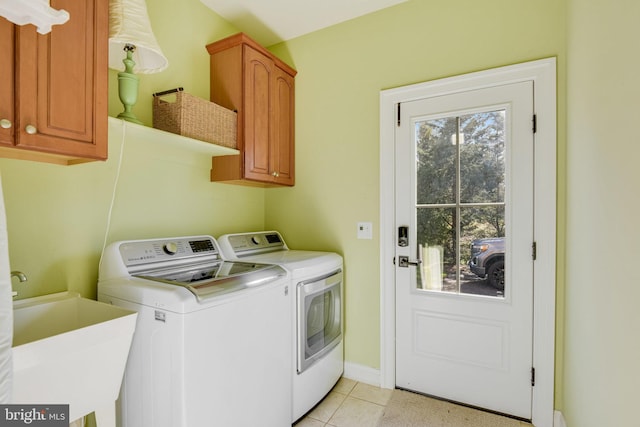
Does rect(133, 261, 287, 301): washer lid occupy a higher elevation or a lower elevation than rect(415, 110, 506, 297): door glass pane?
lower

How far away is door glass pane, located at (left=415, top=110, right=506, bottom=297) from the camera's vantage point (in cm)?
191

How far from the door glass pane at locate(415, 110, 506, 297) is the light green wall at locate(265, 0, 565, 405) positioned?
0.30 metres

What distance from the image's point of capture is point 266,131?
2211 millimetres

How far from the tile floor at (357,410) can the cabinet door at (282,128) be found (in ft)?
5.09

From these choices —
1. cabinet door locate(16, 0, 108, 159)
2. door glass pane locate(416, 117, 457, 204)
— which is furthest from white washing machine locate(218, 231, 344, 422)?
cabinet door locate(16, 0, 108, 159)

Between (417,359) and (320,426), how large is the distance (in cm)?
77

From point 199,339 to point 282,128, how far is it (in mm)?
1651

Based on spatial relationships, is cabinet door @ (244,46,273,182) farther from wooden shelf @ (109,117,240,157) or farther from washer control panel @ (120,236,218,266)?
washer control panel @ (120,236,218,266)

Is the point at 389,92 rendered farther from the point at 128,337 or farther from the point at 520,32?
the point at 128,337

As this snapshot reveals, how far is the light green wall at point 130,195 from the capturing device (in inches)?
53.1

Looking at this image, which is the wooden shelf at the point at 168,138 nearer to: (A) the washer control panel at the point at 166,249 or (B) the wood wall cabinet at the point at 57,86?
(B) the wood wall cabinet at the point at 57,86

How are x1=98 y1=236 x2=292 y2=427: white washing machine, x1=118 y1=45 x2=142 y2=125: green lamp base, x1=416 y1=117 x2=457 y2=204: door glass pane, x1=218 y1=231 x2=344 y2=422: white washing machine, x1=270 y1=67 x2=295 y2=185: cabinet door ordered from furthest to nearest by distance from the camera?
x1=270 y1=67 x2=295 y2=185: cabinet door → x1=416 y1=117 x2=457 y2=204: door glass pane → x1=218 y1=231 x2=344 y2=422: white washing machine → x1=118 y1=45 x2=142 y2=125: green lamp base → x1=98 y1=236 x2=292 y2=427: white washing machine

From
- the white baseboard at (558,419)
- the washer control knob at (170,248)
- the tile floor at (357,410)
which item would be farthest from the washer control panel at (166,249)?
the white baseboard at (558,419)

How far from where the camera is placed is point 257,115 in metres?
2.12
